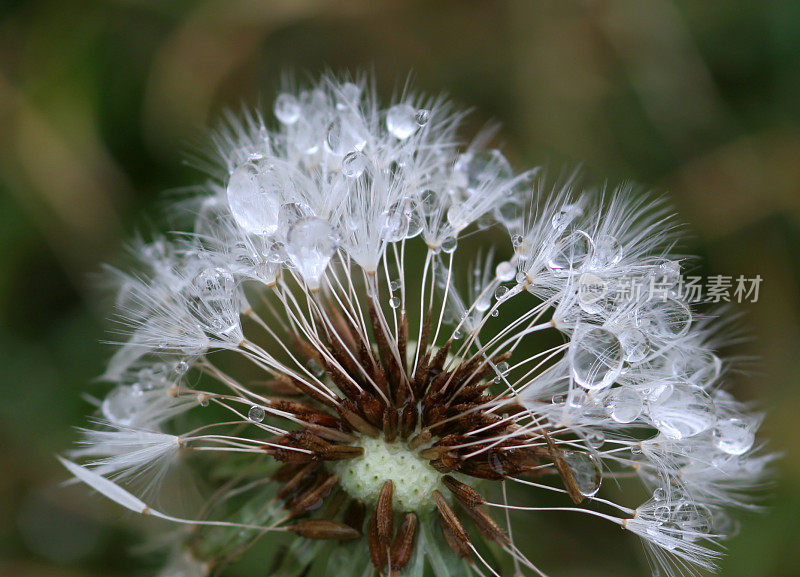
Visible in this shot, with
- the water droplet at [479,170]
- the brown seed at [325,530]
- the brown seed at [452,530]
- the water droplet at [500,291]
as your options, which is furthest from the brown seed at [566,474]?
the water droplet at [479,170]

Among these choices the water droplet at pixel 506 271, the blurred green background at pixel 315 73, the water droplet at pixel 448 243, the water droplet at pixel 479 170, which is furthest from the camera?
the blurred green background at pixel 315 73

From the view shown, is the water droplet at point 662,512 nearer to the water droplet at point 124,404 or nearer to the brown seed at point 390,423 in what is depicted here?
the brown seed at point 390,423

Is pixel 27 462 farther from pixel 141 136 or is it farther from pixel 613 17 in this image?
pixel 613 17

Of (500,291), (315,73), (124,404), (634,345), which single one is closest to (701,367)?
(634,345)

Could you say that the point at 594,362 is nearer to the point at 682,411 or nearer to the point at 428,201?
the point at 682,411

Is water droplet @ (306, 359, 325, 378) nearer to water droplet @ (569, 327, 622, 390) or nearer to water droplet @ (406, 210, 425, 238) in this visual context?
water droplet @ (406, 210, 425, 238)

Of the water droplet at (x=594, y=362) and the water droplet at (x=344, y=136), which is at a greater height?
the water droplet at (x=344, y=136)
